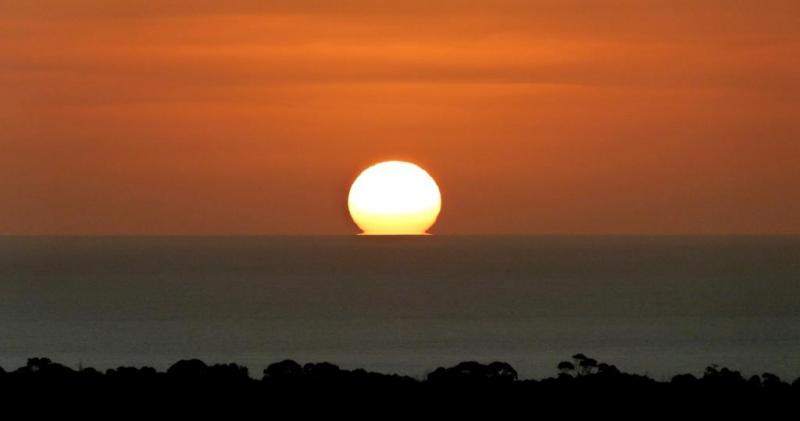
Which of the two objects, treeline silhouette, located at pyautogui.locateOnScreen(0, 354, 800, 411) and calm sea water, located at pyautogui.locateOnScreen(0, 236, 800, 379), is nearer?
treeline silhouette, located at pyautogui.locateOnScreen(0, 354, 800, 411)

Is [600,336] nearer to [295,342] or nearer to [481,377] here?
[295,342]

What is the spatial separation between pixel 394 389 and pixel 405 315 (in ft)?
136

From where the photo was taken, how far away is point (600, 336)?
44.3 metres

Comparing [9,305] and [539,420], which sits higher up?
[9,305]

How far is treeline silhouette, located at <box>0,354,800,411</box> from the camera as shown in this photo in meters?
12.6

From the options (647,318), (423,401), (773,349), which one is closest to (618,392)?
(423,401)

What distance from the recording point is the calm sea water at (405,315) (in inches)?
1490

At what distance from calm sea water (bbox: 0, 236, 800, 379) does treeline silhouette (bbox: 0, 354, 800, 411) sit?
16.4 meters

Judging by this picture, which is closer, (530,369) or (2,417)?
(2,417)

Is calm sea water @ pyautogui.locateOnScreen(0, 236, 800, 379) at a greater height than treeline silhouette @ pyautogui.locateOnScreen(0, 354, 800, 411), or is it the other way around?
calm sea water @ pyautogui.locateOnScreen(0, 236, 800, 379)

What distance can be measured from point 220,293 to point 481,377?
177ft

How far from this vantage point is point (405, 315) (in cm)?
5447

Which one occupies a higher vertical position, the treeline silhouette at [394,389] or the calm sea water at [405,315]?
the calm sea water at [405,315]

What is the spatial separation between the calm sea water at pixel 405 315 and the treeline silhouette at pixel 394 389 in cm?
1638
